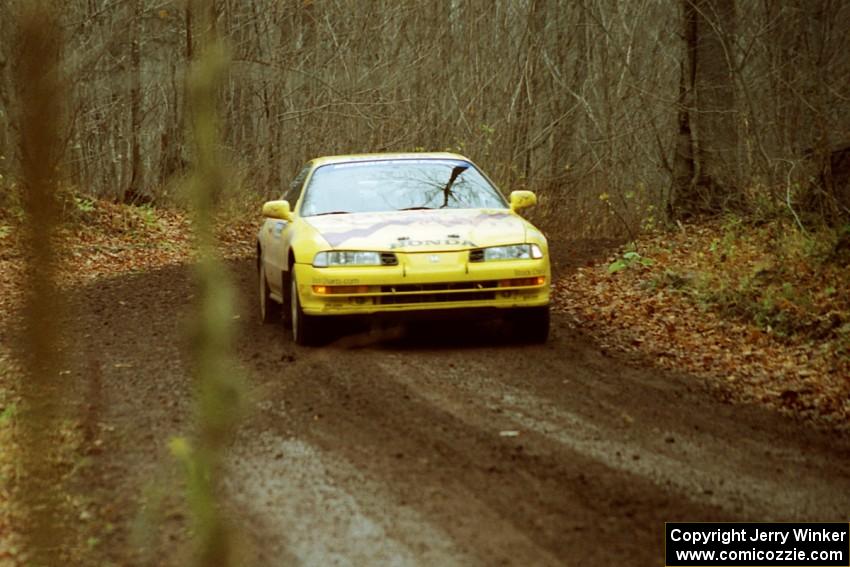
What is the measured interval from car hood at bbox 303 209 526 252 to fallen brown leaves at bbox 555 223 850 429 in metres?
1.33

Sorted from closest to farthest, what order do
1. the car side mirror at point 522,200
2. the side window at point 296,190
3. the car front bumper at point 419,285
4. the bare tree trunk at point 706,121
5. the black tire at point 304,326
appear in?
the car front bumper at point 419,285
the black tire at point 304,326
the car side mirror at point 522,200
the side window at point 296,190
the bare tree trunk at point 706,121

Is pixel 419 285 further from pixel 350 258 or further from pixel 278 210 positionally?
pixel 278 210

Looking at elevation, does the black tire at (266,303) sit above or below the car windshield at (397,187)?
below

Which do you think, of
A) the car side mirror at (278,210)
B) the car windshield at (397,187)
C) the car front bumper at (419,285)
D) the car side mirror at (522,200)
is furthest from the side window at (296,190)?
the car side mirror at (522,200)

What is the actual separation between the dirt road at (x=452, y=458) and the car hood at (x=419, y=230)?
84 centimetres

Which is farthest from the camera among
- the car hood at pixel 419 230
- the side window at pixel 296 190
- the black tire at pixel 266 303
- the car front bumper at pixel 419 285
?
the black tire at pixel 266 303

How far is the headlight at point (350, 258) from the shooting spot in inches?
355

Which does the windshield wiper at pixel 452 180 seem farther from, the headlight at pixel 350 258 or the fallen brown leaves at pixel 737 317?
the fallen brown leaves at pixel 737 317

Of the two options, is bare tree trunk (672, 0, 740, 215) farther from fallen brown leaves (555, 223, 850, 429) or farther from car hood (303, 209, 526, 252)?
car hood (303, 209, 526, 252)

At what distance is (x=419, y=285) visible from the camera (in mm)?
9008

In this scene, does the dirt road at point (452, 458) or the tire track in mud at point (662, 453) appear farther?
the tire track in mud at point (662, 453)

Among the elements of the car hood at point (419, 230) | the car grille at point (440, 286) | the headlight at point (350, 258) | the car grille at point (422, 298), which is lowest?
the car grille at point (422, 298)

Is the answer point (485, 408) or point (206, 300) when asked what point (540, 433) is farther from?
point (206, 300)

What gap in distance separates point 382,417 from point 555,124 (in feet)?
53.4
